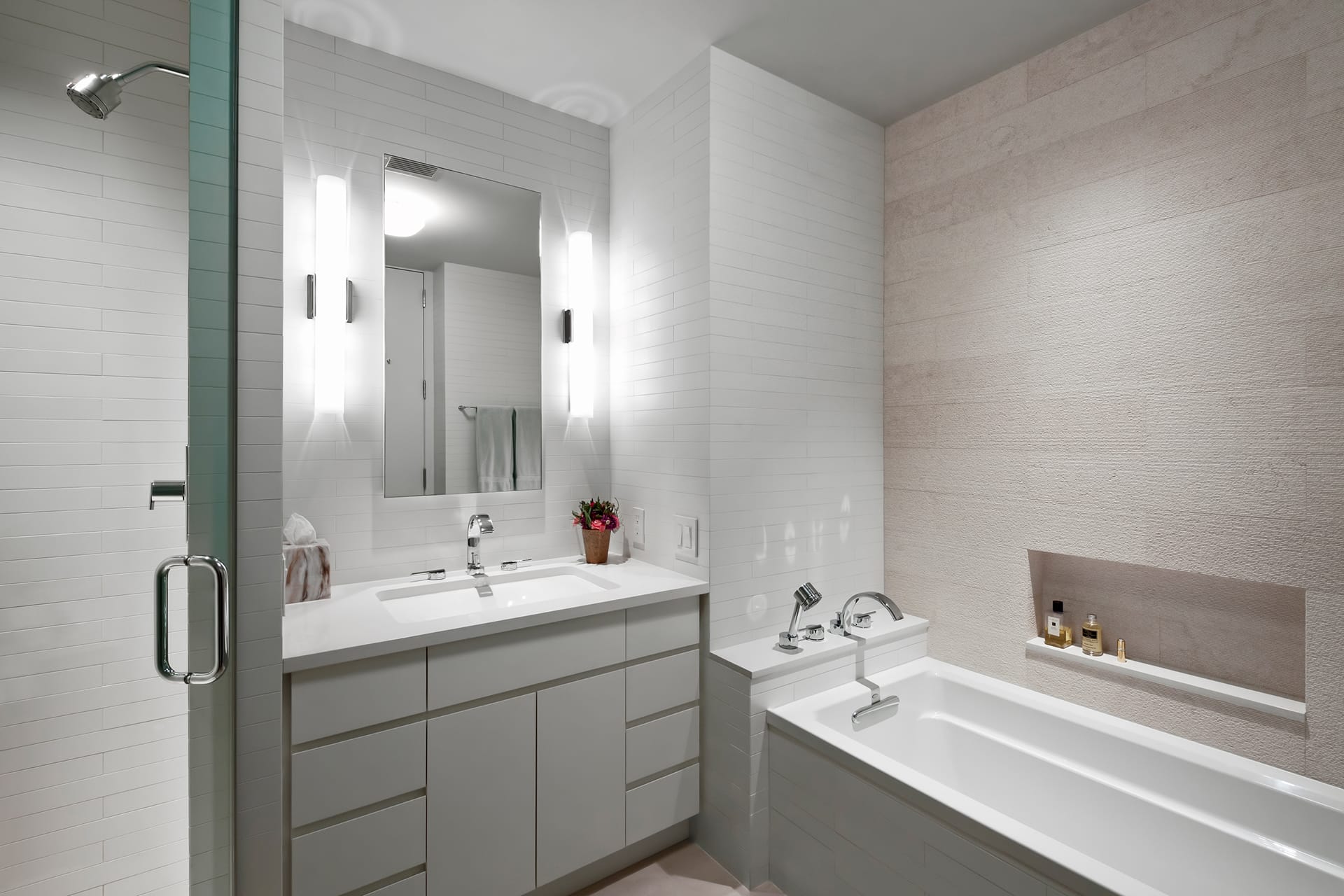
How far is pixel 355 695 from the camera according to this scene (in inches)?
59.1

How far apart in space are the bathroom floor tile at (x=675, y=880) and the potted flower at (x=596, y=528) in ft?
3.43

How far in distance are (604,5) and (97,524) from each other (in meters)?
1.92

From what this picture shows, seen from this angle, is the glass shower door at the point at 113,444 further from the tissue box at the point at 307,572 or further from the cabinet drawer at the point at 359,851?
the tissue box at the point at 307,572

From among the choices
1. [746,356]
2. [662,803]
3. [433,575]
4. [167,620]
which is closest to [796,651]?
[662,803]

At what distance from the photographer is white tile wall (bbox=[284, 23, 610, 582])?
1997 millimetres

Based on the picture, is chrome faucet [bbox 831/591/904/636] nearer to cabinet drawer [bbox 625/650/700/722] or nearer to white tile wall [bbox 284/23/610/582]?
cabinet drawer [bbox 625/650/700/722]

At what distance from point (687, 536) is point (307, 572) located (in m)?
1.22

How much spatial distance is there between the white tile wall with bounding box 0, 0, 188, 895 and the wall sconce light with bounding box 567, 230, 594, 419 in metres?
1.53

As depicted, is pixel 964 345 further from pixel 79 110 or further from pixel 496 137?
pixel 79 110

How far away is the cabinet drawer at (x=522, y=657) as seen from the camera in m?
1.63

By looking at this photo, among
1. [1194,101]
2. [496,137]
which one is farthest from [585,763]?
[1194,101]

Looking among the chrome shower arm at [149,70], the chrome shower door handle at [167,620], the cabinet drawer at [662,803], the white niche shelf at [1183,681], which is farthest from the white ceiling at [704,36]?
the cabinet drawer at [662,803]

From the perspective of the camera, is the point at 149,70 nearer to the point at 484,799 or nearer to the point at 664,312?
the point at 664,312

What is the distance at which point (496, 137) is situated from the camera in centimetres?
237
